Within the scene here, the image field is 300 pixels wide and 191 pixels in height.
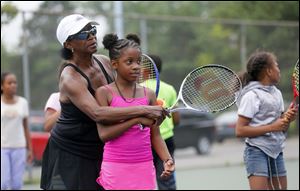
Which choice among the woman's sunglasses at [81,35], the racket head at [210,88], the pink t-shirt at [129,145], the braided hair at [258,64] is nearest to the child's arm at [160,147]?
the pink t-shirt at [129,145]

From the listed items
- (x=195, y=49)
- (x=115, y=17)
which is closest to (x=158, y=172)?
(x=115, y=17)

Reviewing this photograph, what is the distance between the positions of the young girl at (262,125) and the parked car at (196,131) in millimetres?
8686

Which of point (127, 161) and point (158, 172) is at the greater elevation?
point (127, 161)

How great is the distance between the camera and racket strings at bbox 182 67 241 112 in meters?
4.44

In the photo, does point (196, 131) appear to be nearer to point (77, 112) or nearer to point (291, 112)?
point (291, 112)

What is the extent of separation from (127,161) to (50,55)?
8.40m

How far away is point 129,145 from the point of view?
4.01m

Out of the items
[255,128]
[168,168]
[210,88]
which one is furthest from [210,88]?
[255,128]

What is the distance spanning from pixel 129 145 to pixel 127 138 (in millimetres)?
48

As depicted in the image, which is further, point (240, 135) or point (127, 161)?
point (240, 135)

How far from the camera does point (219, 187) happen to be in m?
9.34

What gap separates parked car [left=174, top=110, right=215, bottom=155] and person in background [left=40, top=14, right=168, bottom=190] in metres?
9.70

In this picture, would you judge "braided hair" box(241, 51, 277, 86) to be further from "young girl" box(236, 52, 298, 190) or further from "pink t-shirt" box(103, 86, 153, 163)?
"pink t-shirt" box(103, 86, 153, 163)

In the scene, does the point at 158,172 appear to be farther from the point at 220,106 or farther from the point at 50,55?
the point at 50,55
